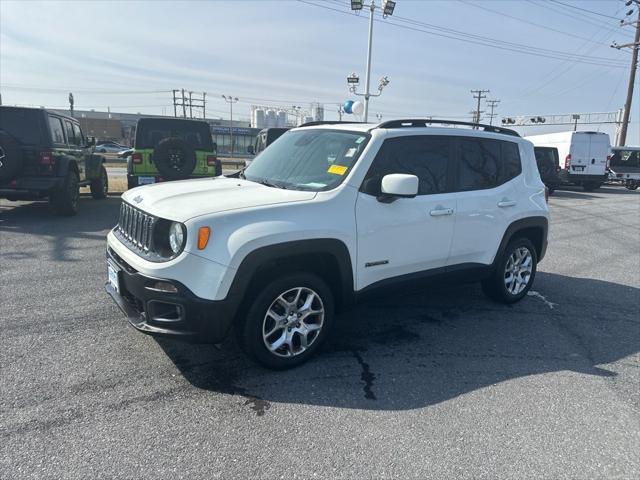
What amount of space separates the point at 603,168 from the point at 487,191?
67.0ft

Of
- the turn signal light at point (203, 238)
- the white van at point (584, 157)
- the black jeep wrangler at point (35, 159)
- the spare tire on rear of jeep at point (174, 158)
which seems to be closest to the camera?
the turn signal light at point (203, 238)

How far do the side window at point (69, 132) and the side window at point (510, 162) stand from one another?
8663 mm

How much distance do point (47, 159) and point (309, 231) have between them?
7227 mm

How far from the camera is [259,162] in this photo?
4.57 metres

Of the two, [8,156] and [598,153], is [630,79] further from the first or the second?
[8,156]

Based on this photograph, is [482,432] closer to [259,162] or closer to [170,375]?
[170,375]

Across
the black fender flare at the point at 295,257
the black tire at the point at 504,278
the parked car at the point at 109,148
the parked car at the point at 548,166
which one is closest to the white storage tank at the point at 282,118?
the parked car at the point at 109,148

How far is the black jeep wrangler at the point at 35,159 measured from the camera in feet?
25.8

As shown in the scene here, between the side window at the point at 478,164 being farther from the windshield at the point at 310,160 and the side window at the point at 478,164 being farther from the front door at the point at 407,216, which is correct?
the windshield at the point at 310,160

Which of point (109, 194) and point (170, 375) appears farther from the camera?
point (109, 194)

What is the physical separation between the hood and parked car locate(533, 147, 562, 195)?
16997 millimetres

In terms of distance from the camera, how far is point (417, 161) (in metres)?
4.05

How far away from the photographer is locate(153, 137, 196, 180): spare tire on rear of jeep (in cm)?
930

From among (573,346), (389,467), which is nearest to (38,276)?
(389,467)
